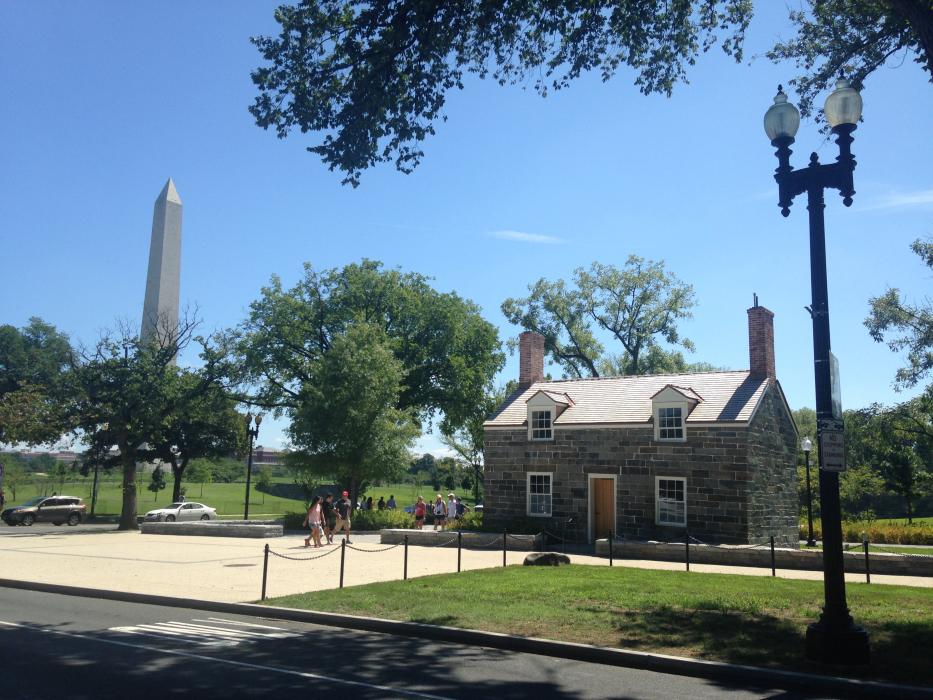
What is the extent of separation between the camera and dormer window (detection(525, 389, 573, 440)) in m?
28.5

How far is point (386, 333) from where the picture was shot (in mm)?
44938

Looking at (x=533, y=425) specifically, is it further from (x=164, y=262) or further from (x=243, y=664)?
(x=164, y=262)

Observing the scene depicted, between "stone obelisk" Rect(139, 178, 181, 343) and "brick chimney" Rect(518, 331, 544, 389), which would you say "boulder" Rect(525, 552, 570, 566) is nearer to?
"brick chimney" Rect(518, 331, 544, 389)

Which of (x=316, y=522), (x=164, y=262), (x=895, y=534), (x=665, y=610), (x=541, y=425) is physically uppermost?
(x=164, y=262)

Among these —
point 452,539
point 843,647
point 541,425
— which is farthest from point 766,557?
point 843,647

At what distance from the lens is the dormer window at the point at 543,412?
2850 cm

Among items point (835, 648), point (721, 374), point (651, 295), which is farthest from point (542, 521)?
point (651, 295)

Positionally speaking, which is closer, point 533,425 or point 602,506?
point 602,506

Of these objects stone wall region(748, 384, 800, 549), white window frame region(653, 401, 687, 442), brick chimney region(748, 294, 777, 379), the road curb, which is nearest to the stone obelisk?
white window frame region(653, 401, 687, 442)

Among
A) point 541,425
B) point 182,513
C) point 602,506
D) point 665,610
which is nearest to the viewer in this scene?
point 665,610

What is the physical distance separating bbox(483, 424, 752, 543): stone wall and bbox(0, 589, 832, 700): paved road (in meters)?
16.7

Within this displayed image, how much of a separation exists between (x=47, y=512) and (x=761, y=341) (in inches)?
1411

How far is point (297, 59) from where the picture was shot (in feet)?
41.8

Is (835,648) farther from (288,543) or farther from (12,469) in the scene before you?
(12,469)
